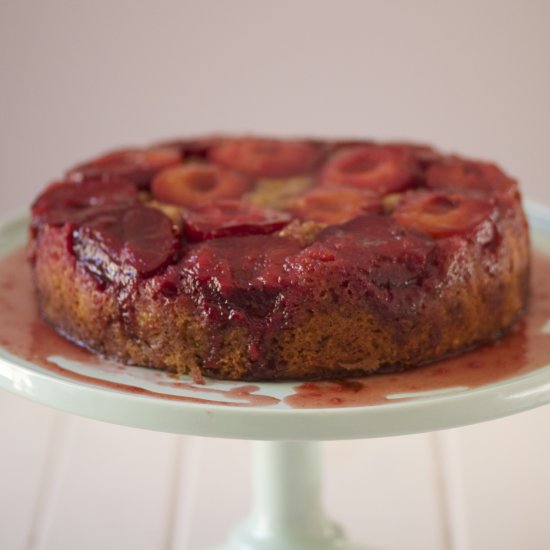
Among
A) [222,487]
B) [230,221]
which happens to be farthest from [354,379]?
[222,487]

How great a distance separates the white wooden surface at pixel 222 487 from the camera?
216cm

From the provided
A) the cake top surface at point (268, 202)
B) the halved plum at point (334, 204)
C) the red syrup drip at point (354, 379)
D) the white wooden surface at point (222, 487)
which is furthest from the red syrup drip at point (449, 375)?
the white wooden surface at point (222, 487)

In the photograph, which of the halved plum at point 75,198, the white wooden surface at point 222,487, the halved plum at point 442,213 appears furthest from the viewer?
the white wooden surface at point 222,487

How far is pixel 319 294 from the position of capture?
1403 mm

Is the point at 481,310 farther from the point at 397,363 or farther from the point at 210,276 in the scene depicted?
the point at 210,276

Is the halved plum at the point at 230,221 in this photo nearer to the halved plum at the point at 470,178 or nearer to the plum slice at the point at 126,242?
the plum slice at the point at 126,242

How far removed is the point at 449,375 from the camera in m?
1.41

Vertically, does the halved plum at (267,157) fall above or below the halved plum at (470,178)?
below

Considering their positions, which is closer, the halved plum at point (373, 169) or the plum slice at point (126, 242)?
the plum slice at point (126, 242)

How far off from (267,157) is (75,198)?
36 cm

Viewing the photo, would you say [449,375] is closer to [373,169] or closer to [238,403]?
[238,403]

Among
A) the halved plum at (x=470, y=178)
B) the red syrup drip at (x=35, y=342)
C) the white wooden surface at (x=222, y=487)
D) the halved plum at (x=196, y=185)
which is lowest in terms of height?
the white wooden surface at (x=222, y=487)

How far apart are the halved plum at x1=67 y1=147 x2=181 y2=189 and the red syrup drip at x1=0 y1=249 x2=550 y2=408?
0.73 ft

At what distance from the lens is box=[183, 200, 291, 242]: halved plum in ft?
4.92
